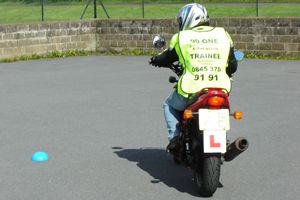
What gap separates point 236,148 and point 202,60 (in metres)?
0.84

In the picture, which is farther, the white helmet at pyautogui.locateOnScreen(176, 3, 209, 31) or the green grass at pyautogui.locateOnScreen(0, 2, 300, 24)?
the green grass at pyautogui.locateOnScreen(0, 2, 300, 24)

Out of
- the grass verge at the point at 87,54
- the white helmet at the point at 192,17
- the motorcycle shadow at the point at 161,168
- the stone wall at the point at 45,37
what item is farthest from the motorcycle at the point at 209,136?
the stone wall at the point at 45,37

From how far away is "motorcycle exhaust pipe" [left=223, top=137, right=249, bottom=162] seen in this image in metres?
6.97

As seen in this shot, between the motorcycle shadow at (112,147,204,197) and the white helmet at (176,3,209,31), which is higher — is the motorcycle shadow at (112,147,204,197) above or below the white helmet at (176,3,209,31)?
below

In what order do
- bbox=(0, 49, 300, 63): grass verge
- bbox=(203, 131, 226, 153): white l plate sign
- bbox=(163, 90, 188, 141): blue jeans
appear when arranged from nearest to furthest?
bbox=(203, 131, 226, 153): white l plate sign < bbox=(163, 90, 188, 141): blue jeans < bbox=(0, 49, 300, 63): grass verge

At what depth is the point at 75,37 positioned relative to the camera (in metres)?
22.8

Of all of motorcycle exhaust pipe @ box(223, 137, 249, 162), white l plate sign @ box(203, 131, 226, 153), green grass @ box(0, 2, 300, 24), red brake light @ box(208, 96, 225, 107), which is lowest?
green grass @ box(0, 2, 300, 24)

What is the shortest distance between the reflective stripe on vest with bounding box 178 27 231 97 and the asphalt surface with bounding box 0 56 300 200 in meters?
0.96

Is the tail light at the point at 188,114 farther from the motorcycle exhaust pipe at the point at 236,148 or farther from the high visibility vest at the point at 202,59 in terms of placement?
the motorcycle exhaust pipe at the point at 236,148

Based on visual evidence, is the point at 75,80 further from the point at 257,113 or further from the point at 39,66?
the point at 257,113

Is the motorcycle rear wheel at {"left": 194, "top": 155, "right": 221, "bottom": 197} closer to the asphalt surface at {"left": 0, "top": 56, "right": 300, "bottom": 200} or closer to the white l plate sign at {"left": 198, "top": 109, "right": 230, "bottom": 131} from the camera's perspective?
the asphalt surface at {"left": 0, "top": 56, "right": 300, "bottom": 200}

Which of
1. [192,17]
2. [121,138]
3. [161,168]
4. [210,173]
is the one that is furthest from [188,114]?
[121,138]

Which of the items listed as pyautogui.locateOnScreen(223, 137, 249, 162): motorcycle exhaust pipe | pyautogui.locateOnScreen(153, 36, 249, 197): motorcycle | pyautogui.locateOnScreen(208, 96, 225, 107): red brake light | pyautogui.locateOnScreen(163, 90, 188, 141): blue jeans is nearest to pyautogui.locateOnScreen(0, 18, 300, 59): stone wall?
pyautogui.locateOnScreen(163, 90, 188, 141): blue jeans

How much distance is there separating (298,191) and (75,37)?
53.4ft
